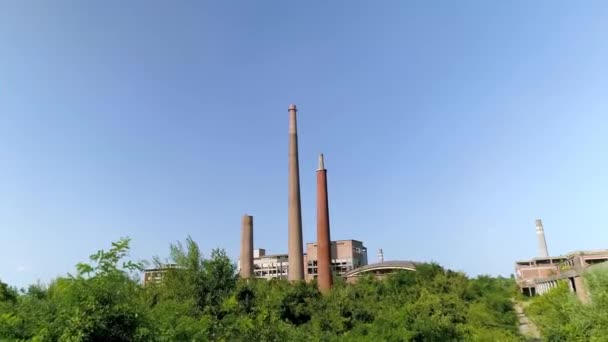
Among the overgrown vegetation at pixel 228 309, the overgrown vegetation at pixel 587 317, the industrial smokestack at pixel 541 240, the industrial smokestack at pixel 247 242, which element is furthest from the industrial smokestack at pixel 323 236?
the industrial smokestack at pixel 541 240

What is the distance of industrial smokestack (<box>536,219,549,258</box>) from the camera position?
249ft

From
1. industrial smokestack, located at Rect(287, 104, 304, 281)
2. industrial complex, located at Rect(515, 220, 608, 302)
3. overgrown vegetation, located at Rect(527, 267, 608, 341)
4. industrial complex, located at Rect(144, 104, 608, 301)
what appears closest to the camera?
overgrown vegetation, located at Rect(527, 267, 608, 341)

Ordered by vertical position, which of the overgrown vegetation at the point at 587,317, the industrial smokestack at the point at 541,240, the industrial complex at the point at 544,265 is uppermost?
the industrial smokestack at the point at 541,240

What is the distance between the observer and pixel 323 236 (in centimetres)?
3875

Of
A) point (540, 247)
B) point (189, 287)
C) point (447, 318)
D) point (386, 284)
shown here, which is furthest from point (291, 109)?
point (540, 247)

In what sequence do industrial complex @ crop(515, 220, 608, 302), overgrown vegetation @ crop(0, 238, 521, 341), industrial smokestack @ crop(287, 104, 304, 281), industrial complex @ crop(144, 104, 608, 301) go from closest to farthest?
overgrown vegetation @ crop(0, 238, 521, 341), industrial complex @ crop(144, 104, 608, 301), industrial smokestack @ crop(287, 104, 304, 281), industrial complex @ crop(515, 220, 608, 302)

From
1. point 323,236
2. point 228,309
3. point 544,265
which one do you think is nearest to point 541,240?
point 544,265

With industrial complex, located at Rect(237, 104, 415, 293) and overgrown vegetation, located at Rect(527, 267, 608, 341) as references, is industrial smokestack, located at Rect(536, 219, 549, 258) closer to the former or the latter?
industrial complex, located at Rect(237, 104, 415, 293)

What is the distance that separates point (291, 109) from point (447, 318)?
2854 cm

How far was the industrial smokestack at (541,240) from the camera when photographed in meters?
76.0

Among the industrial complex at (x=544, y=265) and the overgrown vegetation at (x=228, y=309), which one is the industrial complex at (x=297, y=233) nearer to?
the overgrown vegetation at (x=228, y=309)

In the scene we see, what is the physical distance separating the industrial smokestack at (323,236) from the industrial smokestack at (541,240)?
56856mm

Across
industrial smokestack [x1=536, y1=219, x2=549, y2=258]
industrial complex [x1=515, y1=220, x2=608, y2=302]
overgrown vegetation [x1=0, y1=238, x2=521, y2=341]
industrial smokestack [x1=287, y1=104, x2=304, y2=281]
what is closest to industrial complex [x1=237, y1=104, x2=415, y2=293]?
industrial smokestack [x1=287, y1=104, x2=304, y2=281]

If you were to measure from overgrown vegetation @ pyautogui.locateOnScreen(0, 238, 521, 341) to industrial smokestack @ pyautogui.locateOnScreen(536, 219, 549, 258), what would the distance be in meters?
43.9
